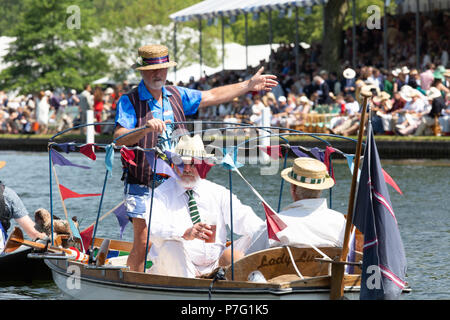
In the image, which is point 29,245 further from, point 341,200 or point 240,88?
point 341,200

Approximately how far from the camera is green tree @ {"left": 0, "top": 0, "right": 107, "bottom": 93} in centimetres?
5128

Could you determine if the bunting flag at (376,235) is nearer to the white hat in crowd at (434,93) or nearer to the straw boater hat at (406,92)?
the white hat in crowd at (434,93)

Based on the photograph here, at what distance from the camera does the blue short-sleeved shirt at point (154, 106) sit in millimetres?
7383

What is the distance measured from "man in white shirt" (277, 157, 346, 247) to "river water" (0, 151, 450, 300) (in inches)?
101

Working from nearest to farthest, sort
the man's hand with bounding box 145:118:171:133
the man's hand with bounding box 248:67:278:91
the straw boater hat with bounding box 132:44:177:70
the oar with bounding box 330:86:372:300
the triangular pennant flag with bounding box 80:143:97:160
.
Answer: the oar with bounding box 330:86:372:300
the man's hand with bounding box 145:118:171:133
the straw boater hat with bounding box 132:44:177:70
the man's hand with bounding box 248:67:278:91
the triangular pennant flag with bounding box 80:143:97:160

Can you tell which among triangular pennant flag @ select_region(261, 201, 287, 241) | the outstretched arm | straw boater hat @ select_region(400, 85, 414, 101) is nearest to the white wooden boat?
triangular pennant flag @ select_region(261, 201, 287, 241)

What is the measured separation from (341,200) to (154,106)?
31.8 ft

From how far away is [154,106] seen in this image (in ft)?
24.7

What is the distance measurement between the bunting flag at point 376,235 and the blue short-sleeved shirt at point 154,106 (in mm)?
1642

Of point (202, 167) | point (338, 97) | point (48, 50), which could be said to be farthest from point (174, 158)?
point (48, 50)

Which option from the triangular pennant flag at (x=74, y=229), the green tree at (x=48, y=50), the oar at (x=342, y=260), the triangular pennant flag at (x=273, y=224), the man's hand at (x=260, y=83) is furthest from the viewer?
the green tree at (x=48, y=50)

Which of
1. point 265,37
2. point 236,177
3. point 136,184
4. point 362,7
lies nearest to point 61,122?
point 236,177

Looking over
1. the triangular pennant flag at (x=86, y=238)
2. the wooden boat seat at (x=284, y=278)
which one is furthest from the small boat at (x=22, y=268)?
the wooden boat seat at (x=284, y=278)

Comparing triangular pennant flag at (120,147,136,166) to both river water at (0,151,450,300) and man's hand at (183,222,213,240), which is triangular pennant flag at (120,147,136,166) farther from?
river water at (0,151,450,300)
